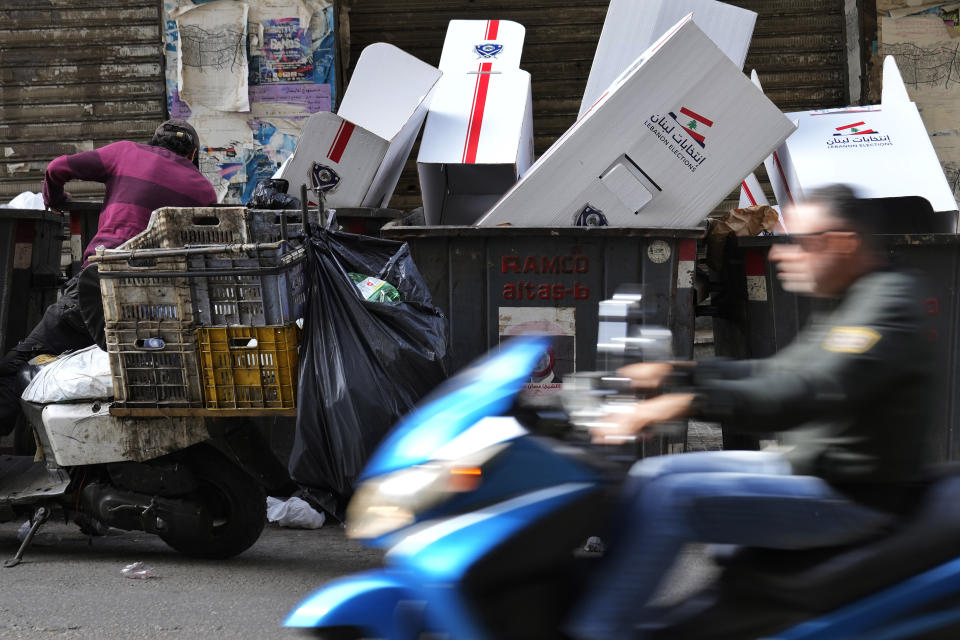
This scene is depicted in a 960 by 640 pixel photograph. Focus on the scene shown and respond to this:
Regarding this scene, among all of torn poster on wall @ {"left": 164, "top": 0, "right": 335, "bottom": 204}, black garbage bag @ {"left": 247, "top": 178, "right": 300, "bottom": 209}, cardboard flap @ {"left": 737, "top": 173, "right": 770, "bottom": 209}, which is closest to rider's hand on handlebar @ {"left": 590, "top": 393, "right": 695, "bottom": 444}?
black garbage bag @ {"left": 247, "top": 178, "right": 300, "bottom": 209}

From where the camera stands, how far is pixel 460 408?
2.15 metres

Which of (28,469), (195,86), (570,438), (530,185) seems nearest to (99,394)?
(28,469)

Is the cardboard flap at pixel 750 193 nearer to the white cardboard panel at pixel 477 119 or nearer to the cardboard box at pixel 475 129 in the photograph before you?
the cardboard box at pixel 475 129

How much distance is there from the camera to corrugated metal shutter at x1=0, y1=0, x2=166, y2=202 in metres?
8.84

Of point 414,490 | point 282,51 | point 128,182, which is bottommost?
point 414,490

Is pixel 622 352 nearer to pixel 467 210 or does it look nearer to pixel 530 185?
pixel 530 185

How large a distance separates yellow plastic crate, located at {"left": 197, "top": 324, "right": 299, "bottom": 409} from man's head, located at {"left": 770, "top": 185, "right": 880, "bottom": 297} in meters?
2.32

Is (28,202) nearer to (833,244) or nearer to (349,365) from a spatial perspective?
(349,365)

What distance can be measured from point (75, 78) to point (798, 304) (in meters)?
6.59

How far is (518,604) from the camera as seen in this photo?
2094mm

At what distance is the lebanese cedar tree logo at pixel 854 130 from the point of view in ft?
18.7

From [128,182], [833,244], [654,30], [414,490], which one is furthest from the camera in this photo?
[654,30]

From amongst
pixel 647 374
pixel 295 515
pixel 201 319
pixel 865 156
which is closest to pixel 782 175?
pixel 865 156

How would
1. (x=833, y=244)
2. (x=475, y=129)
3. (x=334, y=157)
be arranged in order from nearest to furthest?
(x=833, y=244), (x=475, y=129), (x=334, y=157)
